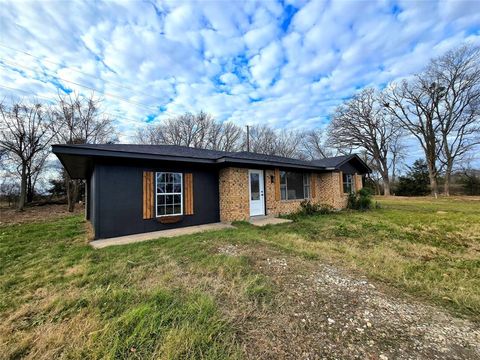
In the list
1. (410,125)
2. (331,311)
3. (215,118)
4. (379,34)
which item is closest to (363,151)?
(410,125)

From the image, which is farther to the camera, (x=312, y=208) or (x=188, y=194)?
(x=312, y=208)

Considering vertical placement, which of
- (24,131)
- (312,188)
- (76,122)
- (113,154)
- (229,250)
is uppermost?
(76,122)

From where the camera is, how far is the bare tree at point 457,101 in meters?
19.0

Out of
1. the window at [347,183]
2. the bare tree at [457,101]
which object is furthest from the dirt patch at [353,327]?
the bare tree at [457,101]

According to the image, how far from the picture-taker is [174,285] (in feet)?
9.46

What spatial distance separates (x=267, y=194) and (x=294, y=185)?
1983 millimetres

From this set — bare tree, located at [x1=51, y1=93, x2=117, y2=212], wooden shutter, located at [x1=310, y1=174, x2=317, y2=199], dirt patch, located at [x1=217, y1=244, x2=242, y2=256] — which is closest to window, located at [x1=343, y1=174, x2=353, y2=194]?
wooden shutter, located at [x1=310, y1=174, x2=317, y2=199]

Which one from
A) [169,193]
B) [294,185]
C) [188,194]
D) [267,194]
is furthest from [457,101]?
[169,193]

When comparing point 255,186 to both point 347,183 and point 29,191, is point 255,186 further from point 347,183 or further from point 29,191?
point 29,191

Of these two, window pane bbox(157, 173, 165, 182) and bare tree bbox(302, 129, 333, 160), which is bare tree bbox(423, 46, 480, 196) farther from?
window pane bbox(157, 173, 165, 182)

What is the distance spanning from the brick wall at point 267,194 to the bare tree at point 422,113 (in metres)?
16.1

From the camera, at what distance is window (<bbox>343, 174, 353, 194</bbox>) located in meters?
12.1

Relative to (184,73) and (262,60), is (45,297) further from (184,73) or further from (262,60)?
(184,73)

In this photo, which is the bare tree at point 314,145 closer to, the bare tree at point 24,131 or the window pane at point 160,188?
the window pane at point 160,188
